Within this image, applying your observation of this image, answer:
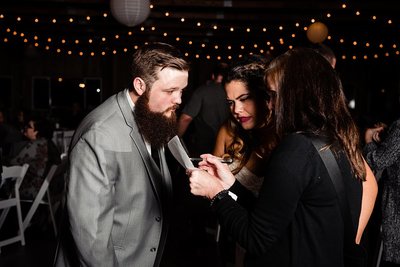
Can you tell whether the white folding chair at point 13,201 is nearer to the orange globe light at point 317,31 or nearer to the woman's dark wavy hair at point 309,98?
the woman's dark wavy hair at point 309,98

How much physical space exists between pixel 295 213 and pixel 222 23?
837cm

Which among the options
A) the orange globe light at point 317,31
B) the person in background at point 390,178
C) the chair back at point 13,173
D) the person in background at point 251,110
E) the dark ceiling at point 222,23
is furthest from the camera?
the dark ceiling at point 222,23

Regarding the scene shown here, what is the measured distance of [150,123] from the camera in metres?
1.97

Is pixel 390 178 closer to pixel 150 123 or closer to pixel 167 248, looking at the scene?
pixel 150 123

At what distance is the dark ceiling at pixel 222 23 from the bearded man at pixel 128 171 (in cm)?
574

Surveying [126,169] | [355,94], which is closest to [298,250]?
[126,169]

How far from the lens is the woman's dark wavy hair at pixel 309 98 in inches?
58.3

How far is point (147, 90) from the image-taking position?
200 cm

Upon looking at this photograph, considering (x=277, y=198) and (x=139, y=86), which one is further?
(x=139, y=86)

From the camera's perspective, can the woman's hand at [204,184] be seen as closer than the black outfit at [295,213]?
No

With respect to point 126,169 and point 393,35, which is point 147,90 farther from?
point 393,35

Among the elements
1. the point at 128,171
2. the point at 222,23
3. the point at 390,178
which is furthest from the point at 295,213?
the point at 222,23

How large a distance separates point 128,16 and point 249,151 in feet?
12.2


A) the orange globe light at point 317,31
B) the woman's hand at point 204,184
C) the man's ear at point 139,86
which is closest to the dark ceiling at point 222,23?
the orange globe light at point 317,31
